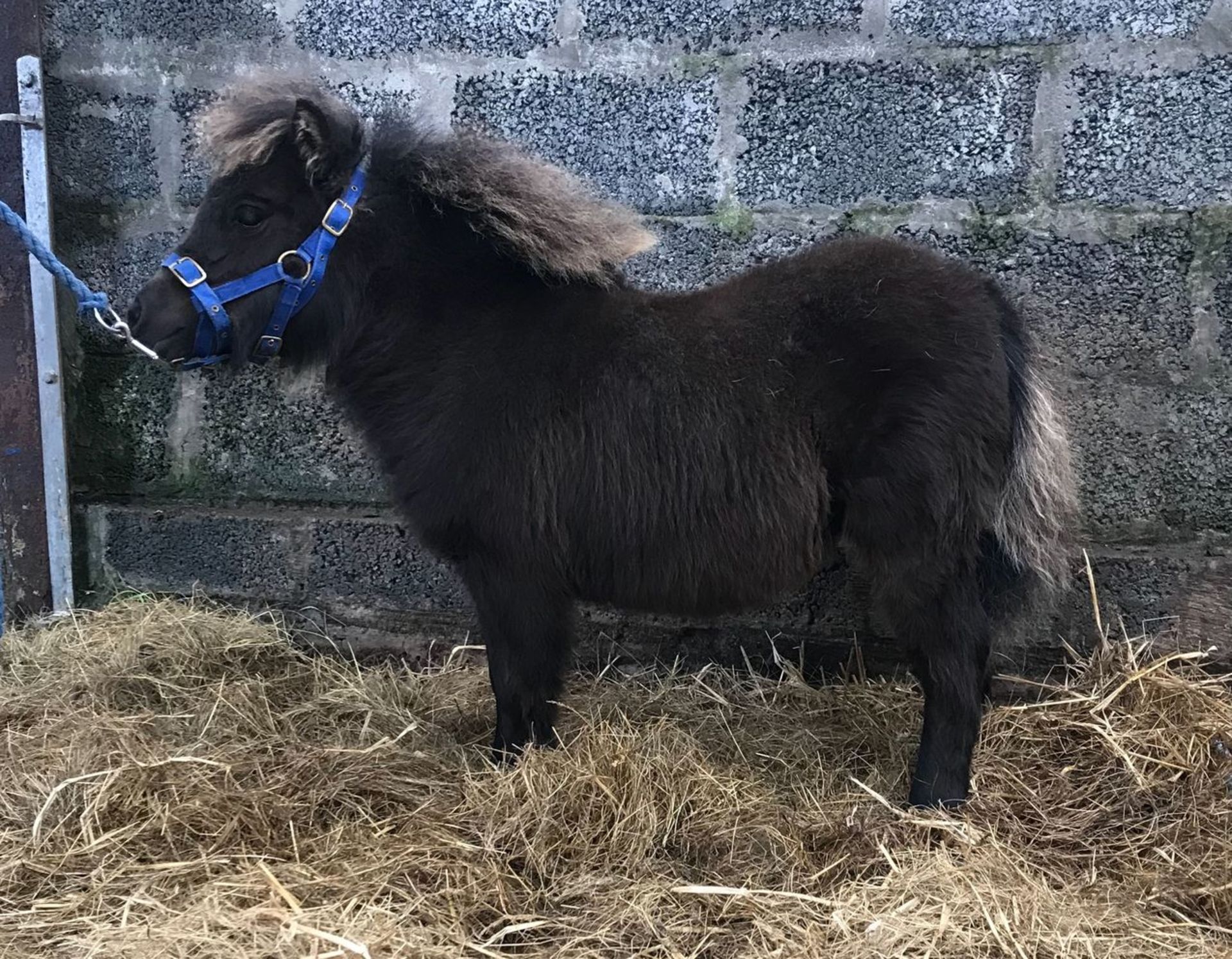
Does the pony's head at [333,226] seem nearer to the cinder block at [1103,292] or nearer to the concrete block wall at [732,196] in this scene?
the concrete block wall at [732,196]

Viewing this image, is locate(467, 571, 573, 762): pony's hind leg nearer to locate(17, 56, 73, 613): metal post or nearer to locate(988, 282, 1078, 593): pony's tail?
locate(988, 282, 1078, 593): pony's tail

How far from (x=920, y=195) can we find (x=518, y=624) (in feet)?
5.24

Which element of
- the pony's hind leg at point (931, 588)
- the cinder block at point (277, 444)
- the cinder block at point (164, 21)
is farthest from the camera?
the cinder block at point (277, 444)

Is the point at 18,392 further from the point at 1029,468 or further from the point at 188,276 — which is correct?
the point at 1029,468

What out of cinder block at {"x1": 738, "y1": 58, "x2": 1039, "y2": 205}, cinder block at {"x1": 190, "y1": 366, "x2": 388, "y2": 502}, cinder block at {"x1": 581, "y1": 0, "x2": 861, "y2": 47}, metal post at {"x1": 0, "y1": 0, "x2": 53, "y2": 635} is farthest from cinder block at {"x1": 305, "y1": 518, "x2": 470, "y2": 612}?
cinder block at {"x1": 581, "y1": 0, "x2": 861, "y2": 47}

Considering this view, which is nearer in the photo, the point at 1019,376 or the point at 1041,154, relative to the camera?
the point at 1019,376

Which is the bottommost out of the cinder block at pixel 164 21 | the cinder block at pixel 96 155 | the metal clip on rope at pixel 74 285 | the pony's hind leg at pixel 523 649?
the pony's hind leg at pixel 523 649

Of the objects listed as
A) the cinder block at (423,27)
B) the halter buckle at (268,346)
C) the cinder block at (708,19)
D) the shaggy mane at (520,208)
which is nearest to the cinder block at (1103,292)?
the cinder block at (708,19)

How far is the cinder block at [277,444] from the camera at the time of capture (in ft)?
9.80

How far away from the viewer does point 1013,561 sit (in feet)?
6.92

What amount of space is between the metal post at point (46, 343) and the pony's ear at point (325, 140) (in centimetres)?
134

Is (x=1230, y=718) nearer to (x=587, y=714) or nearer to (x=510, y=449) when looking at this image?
(x=587, y=714)

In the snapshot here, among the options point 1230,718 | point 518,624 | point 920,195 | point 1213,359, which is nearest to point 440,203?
point 518,624

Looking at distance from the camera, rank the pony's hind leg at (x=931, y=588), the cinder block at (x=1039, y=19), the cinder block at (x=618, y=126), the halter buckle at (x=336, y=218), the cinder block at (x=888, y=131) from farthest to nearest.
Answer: the cinder block at (x=618, y=126)
the cinder block at (x=888, y=131)
the cinder block at (x=1039, y=19)
the halter buckle at (x=336, y=218)
the pony's hind leg at (x=931, y=588)
